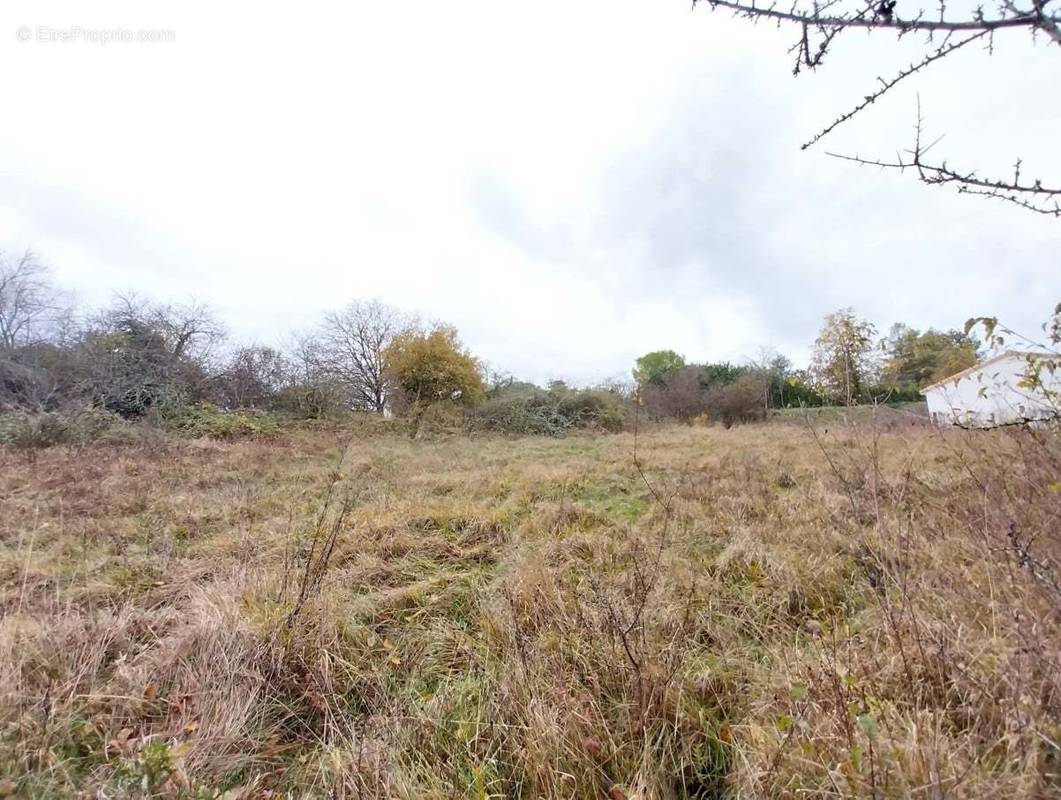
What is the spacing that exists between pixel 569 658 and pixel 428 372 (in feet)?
53.4

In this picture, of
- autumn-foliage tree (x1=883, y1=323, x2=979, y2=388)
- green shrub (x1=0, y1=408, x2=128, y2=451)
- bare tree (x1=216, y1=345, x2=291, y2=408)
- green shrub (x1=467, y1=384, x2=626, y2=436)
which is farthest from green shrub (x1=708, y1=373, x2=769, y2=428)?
green shrub (x1=0, y1=408, x2=128, y2=451)

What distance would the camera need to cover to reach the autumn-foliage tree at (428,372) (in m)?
17.4

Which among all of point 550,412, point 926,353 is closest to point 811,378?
point 926,353

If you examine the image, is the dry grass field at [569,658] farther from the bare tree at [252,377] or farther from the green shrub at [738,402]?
the green shrub at [738,402]

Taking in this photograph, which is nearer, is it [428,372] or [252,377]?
[252,377]

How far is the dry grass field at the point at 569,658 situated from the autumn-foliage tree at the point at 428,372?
1377 cm

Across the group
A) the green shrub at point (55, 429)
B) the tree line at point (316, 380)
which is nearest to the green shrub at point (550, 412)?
the tree line at point (316, 380)

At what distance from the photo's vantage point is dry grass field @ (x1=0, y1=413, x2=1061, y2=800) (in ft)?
4.03

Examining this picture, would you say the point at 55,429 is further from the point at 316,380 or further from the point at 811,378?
the point at 811,378

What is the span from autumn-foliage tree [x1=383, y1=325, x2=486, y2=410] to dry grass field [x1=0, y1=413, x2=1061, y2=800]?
1377 cm

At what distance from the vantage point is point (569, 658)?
1.90 metres

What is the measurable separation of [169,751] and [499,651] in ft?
4.34

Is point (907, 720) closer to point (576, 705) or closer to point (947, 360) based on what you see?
point (576, 705)

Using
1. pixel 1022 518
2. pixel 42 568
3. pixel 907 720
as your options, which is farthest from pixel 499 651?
pixel 42 568
